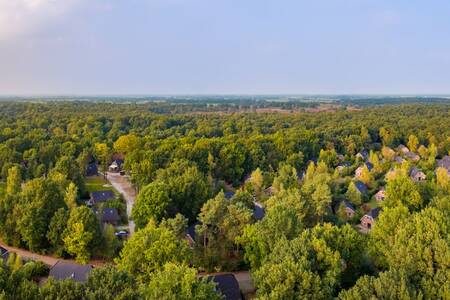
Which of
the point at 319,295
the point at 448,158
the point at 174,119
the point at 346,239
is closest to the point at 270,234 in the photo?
the point at 346,239

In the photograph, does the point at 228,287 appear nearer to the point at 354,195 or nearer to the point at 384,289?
the point at 384,289

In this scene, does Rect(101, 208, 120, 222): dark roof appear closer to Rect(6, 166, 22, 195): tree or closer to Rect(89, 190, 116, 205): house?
Rect(89, 190, 116, 205): house

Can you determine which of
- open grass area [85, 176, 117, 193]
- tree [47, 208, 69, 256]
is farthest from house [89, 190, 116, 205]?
tree [47, 208, 69, 256]

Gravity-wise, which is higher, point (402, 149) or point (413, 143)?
point (413, 143)

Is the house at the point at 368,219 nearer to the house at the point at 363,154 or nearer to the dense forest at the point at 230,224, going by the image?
the dense forest at the point at 230,224

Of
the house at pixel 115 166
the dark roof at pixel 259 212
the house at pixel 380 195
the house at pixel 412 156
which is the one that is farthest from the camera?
the house at pixel 412 156

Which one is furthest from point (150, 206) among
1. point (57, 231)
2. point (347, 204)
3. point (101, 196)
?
point (347, 204)

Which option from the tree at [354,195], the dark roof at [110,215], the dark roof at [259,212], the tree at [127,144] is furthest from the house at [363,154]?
the dark roof at [110,215]
